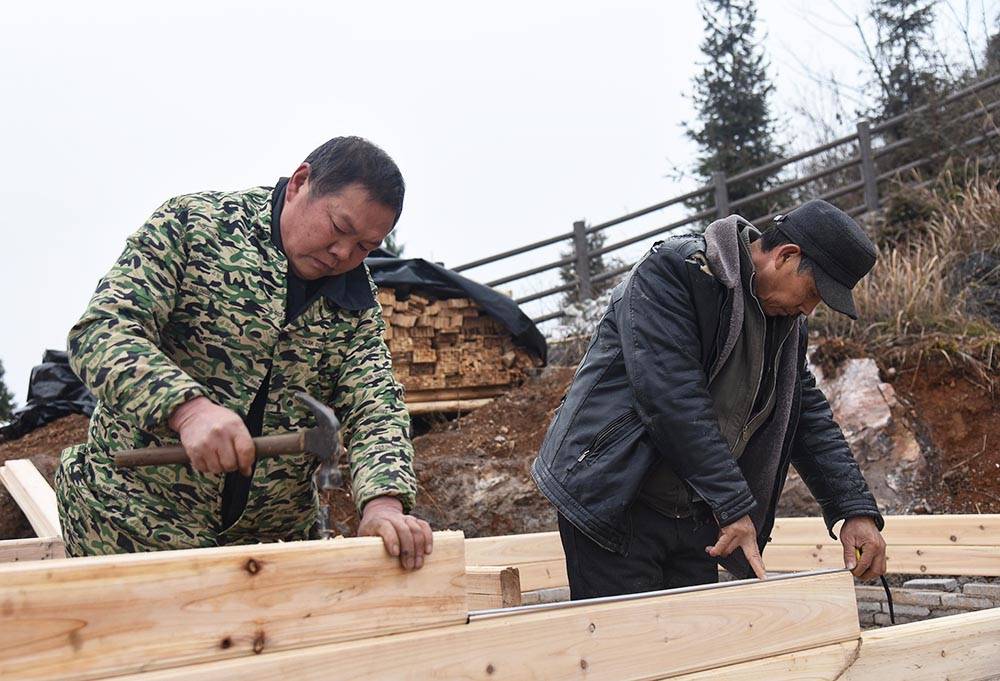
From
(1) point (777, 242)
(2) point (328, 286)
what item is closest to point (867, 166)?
(1) point (777, 242)

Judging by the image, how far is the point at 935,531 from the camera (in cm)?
417

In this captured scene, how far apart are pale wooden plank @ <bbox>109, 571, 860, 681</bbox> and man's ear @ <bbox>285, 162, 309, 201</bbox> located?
1.05m

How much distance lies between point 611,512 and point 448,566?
2.58 ft

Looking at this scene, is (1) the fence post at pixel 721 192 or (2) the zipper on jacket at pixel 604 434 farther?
(1) the fence post at pixel 721 192

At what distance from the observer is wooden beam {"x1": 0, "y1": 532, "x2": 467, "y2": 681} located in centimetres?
149

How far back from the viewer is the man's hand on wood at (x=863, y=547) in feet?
9.98

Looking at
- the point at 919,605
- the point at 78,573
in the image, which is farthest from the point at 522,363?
the point at 78,573

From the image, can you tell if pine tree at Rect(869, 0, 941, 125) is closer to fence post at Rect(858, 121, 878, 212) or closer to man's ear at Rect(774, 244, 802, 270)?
fence post at Rect(858, 121, 878, 212)

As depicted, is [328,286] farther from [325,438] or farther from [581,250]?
[581,250]

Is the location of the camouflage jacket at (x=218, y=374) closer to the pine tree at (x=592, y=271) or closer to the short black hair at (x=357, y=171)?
the short black hair at (x=357, y=171)

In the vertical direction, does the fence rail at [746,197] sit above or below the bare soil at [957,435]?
above

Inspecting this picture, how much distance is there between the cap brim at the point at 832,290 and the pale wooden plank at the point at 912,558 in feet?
5.72

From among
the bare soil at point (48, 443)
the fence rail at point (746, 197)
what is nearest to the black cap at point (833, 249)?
the bare soil at point (48, 443)

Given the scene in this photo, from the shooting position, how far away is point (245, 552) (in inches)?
67.0
